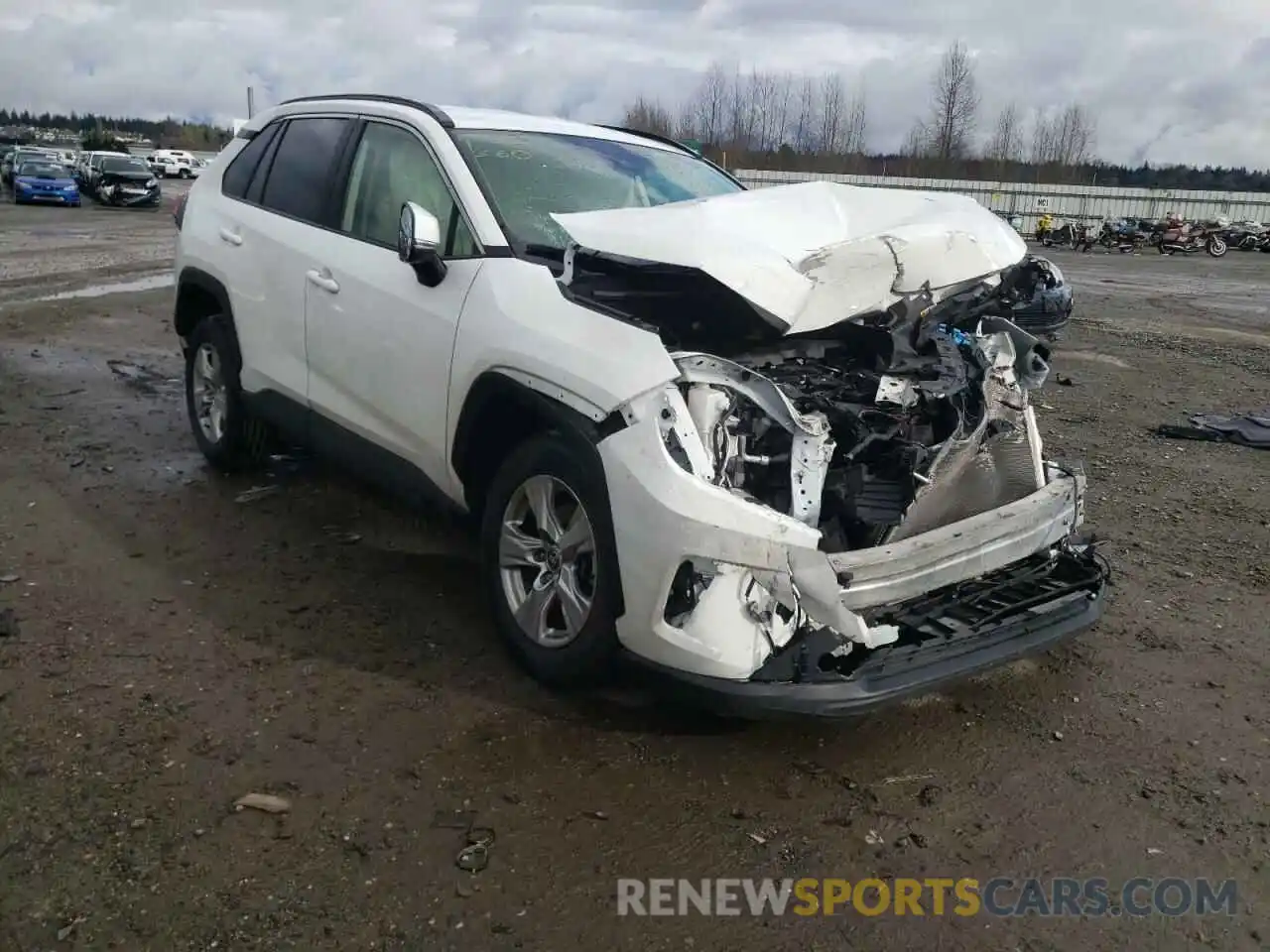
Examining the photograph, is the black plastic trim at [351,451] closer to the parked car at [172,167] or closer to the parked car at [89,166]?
the parked car at [89,166]

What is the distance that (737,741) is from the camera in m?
3.34

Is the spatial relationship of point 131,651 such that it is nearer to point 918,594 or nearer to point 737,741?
point 737,741

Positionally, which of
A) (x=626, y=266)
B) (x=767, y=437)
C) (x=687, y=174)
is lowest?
(x=767, y=437)

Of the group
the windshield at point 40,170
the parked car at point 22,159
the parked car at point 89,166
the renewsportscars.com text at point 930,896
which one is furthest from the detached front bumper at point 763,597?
the parked car at point 89,166

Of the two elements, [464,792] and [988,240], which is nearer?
[464,792]

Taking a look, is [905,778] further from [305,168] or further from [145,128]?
[145,128]

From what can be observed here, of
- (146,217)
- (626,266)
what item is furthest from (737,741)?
(146,217)

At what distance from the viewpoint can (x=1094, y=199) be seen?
5397 cm

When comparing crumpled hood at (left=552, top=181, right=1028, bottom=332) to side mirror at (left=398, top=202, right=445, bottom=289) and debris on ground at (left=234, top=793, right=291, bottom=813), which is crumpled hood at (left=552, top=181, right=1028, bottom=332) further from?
debris on ground at (left=234, top=793, right=291, bottom=813)

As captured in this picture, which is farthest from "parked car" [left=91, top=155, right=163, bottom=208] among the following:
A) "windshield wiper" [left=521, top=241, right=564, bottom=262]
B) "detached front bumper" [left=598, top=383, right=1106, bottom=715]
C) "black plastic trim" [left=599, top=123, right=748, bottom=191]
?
"detached front bumper" [left=598, top=383, right=1106, bottom=715]

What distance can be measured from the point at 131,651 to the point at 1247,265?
34.6 meters

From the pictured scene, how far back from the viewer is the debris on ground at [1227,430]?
24.3 ft

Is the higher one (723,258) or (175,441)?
(723,258)

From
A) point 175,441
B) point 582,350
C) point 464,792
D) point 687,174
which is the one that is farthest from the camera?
point 175,441
